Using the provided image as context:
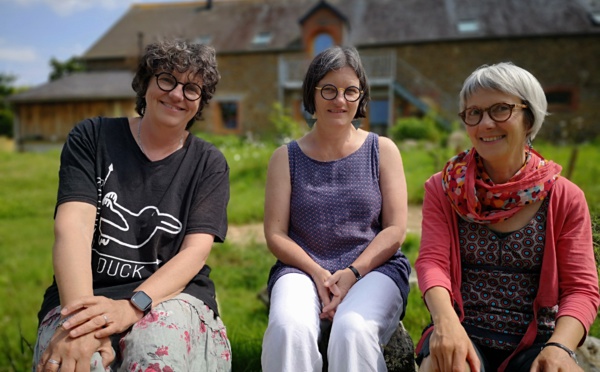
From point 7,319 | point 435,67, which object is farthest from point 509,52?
point 7,319

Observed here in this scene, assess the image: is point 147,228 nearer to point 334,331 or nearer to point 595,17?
point 334,331

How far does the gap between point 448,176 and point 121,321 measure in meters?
1.40

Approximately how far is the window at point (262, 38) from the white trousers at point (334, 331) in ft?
68.4

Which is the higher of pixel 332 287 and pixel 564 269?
pixel 564 269

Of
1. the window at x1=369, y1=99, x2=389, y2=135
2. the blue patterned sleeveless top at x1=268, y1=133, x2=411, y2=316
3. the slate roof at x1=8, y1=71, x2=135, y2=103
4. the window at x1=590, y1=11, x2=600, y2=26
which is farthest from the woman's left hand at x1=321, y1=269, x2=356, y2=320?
the window at x1=590, y1=11, x2=600, y2=26

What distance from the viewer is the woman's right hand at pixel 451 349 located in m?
1.83

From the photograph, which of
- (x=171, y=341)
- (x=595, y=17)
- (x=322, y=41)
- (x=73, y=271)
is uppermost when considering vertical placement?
(x=595, y=17)

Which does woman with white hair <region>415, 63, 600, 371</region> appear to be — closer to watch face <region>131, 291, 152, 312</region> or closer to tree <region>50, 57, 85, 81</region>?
watch face <region>131, 291, 152, 312</region>

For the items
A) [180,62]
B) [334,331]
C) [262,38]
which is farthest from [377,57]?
[334,331]

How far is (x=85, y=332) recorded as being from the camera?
6.19 ft

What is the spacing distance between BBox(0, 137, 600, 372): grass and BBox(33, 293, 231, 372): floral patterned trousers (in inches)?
28.8

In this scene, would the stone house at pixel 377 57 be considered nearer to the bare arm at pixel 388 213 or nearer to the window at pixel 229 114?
the window at pixel 229 114

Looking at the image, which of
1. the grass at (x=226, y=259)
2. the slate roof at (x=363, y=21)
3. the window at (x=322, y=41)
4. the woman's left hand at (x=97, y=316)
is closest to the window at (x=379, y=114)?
the slate roof at (x=363, y=21)

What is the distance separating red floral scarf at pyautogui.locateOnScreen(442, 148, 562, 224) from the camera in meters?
1.98
